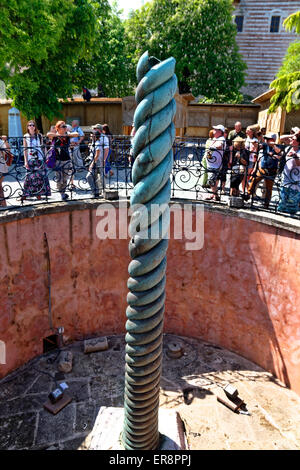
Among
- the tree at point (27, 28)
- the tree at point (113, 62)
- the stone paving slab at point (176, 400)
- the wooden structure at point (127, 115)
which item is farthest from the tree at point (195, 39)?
the stone paving slab at point (176, 400)

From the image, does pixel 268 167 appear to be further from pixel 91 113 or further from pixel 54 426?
pixel 91 113

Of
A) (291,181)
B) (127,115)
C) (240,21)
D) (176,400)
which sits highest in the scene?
(240,21)

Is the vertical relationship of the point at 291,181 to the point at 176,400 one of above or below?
above

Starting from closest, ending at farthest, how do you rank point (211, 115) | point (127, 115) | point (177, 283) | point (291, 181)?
point (291, 181) < point (177, 283) < point (127, 115) < point (211, 115)

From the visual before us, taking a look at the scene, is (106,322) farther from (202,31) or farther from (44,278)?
(202,31)

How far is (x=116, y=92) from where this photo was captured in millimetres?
26234

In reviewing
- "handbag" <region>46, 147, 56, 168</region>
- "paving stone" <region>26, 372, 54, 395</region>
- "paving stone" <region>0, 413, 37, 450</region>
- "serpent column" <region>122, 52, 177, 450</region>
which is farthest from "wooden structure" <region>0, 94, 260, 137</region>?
"serpent column" <region>122, 52, 177, 450</region>

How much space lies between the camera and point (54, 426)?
6000mm

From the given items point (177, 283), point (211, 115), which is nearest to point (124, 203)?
point (177, 283)

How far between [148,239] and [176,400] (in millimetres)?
4575

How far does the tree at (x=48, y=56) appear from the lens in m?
10.3

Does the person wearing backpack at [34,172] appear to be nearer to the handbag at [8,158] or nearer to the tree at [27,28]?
the handbag at [8,158]

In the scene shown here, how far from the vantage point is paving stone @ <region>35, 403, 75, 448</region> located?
574cm

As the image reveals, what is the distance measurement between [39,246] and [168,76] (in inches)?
202
